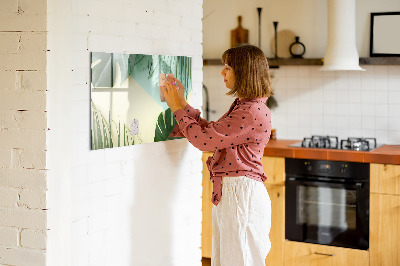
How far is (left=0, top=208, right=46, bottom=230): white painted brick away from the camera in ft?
7.62

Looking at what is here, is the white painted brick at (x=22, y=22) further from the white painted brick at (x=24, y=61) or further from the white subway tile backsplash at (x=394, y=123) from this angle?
the white subway tile backsplash at (x=394, y=123)

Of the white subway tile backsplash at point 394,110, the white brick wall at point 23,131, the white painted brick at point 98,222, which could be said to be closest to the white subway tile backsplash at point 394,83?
the white subway tile backsplash at point 394,110

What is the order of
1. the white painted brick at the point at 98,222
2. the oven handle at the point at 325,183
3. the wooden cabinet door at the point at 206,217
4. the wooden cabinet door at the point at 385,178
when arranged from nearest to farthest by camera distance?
1. the white painted brick at the point at 98,222
2. the wooden cabinet door at the point at 385,178
3. the oven handle at the point at 325,183
4. the wooden cabinet door at the point at 206,217

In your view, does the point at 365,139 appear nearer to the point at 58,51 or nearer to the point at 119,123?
the point at 119,123

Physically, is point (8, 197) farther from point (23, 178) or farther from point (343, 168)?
point (343, 168)

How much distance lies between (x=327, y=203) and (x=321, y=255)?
0.38 meters

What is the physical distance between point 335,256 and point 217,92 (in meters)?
1.82

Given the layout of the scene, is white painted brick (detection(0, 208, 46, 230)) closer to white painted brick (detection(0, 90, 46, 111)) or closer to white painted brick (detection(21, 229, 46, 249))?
white painted brick (detection(21, 229, 46, 249))

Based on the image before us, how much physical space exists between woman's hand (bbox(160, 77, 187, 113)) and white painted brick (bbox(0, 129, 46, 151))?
2.50 feet

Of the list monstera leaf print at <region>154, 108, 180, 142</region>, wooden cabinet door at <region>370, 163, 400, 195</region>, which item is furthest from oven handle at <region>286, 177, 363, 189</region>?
monstera leaf print at <region>154, 108, 180, 142</region>

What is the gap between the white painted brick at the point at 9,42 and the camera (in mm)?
2314

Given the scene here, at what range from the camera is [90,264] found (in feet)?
8.39

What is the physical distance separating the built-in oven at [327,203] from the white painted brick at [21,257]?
2459 mm

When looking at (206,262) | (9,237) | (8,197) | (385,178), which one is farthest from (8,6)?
(206,262)
